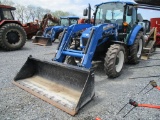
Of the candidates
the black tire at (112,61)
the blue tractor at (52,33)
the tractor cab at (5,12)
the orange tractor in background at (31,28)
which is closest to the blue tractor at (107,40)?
the black tire at (112,61)

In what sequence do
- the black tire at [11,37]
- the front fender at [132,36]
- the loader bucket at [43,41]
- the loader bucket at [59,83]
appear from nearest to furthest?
the loader bucket at [59,83] < the front fender at [132,36] < the black tire at [11,37] < the loader bucket at [43,41]

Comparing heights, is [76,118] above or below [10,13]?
below

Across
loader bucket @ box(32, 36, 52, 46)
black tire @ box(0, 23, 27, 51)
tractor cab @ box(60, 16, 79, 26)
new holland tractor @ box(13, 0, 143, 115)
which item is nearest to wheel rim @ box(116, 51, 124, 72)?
new holland tractor @ box(13, 0, 143, 115)

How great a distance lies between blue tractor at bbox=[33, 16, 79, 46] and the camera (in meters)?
11.3

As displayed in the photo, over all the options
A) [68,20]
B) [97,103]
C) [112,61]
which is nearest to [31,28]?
[68,20]

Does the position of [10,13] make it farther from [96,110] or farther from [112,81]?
[96,110]

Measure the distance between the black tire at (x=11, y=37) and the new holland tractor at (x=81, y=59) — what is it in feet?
15.8

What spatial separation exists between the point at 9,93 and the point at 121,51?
315cm

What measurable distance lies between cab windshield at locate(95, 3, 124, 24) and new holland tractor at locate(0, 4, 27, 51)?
201 inches

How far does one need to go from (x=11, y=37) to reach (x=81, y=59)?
578cm

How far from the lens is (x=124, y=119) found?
2.78 meters

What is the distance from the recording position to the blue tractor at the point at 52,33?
1134 centimetres

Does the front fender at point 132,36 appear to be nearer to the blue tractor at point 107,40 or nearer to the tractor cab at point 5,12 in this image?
the blue tractor at point 107,40

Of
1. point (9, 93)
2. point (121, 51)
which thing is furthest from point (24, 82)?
point (121, 51)
